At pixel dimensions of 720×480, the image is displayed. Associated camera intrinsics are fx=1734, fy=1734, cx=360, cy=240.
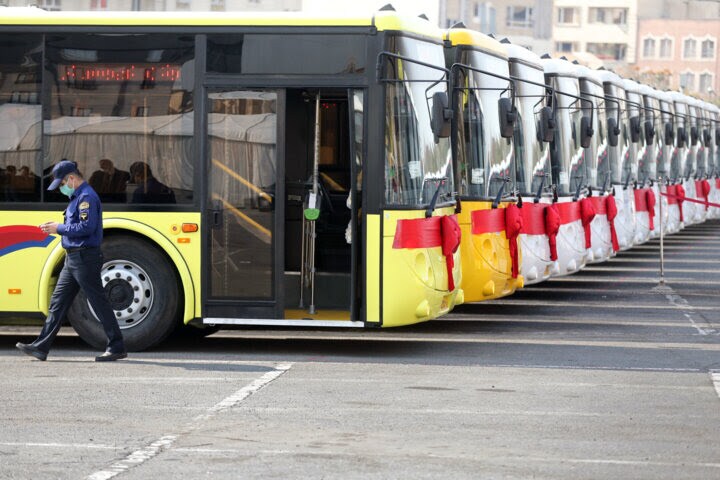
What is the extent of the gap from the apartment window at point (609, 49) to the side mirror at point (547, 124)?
132689mm

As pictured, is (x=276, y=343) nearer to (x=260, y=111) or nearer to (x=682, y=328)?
(x=260, y=111)

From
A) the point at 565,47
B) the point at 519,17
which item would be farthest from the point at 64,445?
the point at 565,47

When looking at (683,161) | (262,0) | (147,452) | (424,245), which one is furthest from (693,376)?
(262,0)

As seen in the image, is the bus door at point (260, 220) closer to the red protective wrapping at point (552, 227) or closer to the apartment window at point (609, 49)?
the red protective wrapping at point (552, 227)

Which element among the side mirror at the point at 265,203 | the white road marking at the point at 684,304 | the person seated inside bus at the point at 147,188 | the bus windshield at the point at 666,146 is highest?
the bus windshield at the point at 666,146

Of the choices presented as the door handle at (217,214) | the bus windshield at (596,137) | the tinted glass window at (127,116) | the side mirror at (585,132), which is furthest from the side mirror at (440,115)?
the bus windshield at (596,137)

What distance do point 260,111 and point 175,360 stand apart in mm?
2155

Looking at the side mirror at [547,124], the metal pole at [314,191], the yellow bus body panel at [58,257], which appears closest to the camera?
the yellow bus body panel at [58,257]

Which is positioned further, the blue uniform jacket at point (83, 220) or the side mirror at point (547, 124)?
the side mirror at point (547, 124)

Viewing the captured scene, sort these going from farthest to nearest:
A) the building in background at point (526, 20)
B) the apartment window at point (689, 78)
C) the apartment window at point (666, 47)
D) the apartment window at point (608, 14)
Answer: the apartment window at point (689, 78) → the apartment window at point (608, 14) → the apartment window at point (666, 47) → the building in background at point (526, 20)

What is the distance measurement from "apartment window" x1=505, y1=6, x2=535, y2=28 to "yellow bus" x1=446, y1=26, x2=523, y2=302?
11294 cm

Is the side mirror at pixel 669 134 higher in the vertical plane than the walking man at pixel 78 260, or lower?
higher

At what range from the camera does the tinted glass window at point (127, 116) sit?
14.4 m

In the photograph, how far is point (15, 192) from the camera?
1455 centimetres
